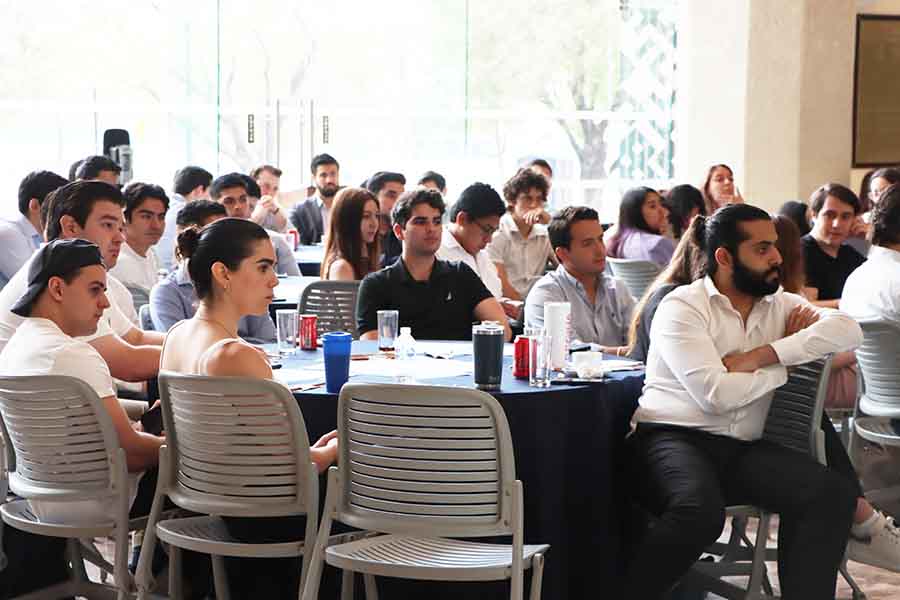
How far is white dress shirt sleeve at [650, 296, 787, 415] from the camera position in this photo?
13.4ft

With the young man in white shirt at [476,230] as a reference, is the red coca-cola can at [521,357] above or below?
below

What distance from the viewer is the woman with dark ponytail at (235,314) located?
151 inches

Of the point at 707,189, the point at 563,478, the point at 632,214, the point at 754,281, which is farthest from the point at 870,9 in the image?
the point at 563,478

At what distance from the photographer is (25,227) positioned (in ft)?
21.0

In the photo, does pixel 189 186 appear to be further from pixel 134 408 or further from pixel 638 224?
pixel 134 408

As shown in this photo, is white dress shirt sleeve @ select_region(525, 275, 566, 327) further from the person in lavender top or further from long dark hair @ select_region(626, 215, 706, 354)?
the person in lavender top

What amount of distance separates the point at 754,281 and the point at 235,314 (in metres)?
1.58

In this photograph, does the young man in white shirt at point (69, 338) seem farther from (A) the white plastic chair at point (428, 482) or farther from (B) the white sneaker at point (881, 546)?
(B) the white sneaker at point (881, 546)

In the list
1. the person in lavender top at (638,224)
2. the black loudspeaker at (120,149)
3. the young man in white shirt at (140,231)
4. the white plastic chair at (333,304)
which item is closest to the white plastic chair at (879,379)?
the white plastic chair at (333,304)

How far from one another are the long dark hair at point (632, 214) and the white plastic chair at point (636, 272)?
0.56 m

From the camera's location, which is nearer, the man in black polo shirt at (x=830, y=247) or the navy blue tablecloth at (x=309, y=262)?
the man in black polo shirt at (x=830, y=247)

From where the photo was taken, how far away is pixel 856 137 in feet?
35.1

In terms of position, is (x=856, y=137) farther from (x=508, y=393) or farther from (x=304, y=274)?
(x=508, y=393)

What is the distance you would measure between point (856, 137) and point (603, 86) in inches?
87.7
